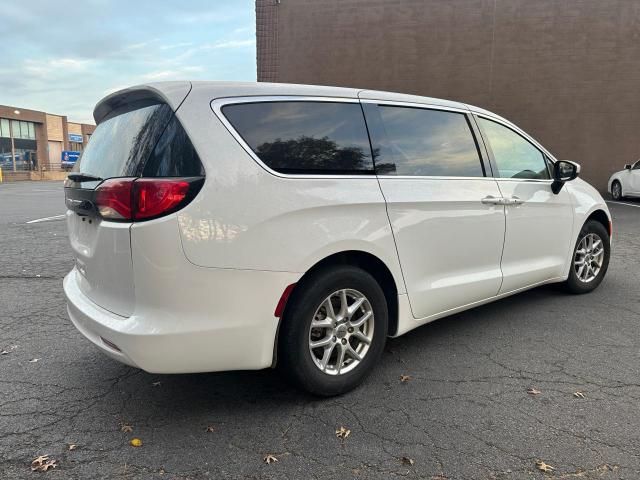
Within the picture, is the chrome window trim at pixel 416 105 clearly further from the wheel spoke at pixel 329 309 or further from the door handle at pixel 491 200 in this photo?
the wheel spoke at pixel 329 309

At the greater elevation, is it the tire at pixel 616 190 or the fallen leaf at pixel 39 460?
the tire at pixel 616 190

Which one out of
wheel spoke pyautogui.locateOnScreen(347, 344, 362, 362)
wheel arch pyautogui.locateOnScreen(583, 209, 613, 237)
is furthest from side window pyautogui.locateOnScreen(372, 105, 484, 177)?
wheel arch pyautogui.locateOnScreen(583, 209, 613, 237)

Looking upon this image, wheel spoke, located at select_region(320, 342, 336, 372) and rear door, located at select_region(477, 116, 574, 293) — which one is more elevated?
rear door, located at select_region(477, 116, 574, 293)

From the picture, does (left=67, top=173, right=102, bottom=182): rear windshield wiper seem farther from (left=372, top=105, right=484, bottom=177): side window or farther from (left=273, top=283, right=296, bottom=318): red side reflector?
(left=372, top=105, right=484, bottom=177): side window

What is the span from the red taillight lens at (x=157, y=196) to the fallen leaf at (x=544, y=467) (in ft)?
6.97

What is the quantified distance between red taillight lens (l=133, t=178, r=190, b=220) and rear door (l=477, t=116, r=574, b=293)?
2613 mm

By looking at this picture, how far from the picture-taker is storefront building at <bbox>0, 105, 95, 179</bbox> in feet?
Result: 169

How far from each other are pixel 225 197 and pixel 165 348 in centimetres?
80

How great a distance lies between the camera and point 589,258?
514cm

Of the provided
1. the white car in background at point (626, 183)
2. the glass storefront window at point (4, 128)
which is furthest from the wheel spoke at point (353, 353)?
the glass storefront window at point (4, 128)

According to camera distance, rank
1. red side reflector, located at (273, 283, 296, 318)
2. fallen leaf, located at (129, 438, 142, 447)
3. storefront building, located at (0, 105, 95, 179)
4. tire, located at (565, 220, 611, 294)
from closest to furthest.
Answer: fallen leaf, located at (129, 438, 142, 447) < red side reflector, located at (273, 283, 296, 318) < tire, located at (565, 220, 611, 294) < storefront building, located at (0, 105, 95, 179)

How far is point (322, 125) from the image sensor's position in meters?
3.01

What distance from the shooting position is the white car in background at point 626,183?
14883mm

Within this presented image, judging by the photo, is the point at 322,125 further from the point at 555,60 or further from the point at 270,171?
the point at 555,60
